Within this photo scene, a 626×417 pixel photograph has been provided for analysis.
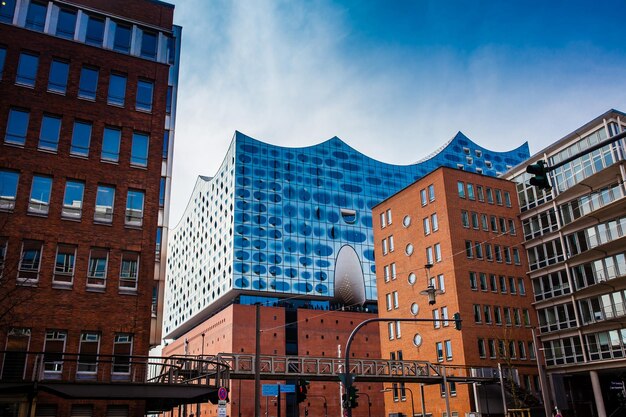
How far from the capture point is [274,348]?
88.8 metres

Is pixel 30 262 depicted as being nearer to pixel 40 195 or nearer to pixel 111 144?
pixel 40 195

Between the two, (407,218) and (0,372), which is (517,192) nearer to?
(407,218)

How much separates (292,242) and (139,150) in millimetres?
62025

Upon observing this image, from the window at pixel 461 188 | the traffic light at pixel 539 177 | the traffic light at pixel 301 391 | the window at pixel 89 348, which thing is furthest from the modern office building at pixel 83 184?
the window at pixel 461 188

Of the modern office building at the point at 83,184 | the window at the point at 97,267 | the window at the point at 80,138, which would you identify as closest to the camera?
the modern office building at the point at 83,184

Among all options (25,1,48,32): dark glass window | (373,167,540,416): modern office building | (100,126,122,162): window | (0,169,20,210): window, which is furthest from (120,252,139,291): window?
(373,167,540,416): modern office building

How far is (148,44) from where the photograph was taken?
3347 centimetres

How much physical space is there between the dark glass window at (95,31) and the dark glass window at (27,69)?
3159 millimetres

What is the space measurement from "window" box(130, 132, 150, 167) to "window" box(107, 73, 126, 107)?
6.67 feet

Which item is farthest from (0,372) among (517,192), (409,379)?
(517,192)

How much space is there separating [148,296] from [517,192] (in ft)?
139

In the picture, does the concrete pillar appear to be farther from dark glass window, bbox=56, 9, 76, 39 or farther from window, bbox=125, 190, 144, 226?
dark glass window, bbox=56, 9, 76, 39

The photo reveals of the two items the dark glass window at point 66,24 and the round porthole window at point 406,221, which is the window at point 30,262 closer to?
the dark glass window at point 66,24

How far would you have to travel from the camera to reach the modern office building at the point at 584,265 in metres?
46.2
